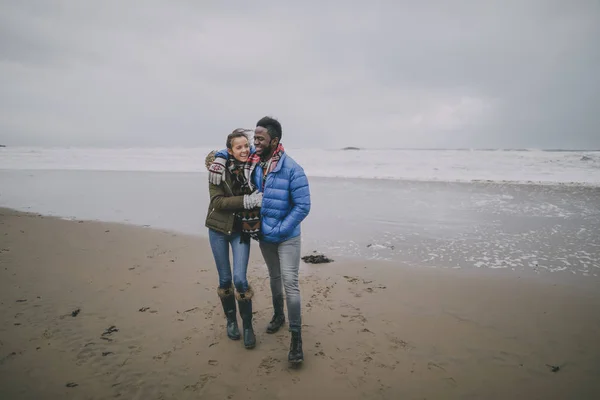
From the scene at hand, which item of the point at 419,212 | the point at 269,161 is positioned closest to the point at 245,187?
the point at 269,161

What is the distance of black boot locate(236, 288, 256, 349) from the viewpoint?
132 inches

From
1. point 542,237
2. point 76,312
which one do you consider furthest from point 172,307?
point 542,237

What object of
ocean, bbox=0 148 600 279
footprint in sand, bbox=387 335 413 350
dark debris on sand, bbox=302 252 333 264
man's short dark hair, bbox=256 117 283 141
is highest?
man's short dark hair, bbox=256 117 283 141

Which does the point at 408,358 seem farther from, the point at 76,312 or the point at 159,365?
the point at 76,312

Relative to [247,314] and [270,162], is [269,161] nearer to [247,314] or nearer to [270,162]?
[270,162]

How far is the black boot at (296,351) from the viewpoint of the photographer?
3092mm

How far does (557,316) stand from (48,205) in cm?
1371

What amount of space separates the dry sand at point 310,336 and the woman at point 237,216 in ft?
2.15

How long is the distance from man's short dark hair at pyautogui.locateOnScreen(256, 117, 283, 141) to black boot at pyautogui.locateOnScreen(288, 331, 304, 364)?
2.03m

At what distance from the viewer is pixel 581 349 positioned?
3.38 meters

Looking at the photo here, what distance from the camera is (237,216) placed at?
3.25 metres

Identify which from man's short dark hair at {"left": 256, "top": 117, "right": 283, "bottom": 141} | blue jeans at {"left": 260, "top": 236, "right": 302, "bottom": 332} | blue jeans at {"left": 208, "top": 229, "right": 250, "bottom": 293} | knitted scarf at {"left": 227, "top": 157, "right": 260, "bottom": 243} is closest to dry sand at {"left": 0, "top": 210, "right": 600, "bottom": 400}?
blue jeans at {"left": 260, "top": 236, "right": 302, "bottom": 332}

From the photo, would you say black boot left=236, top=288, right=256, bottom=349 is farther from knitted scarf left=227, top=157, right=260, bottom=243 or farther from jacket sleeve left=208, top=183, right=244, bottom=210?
jacket sleeve left=208, top=183, right=244, bottom=210

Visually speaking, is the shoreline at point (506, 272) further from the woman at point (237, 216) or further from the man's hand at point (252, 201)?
the man's hand at point (252, 201)
